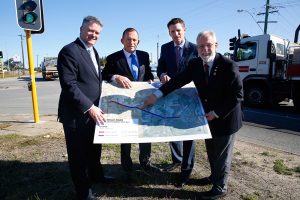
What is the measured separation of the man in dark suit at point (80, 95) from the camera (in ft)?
9.29

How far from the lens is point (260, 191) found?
11.7 feet

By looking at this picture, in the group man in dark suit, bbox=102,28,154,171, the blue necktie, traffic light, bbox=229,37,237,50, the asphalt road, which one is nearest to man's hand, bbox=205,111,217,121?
man in dark suit, bbox=102,28,154,171

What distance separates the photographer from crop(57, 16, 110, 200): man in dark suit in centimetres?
283

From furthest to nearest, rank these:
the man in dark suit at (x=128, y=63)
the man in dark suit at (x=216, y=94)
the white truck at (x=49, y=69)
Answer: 1. the white truck at (x=49, y=69)
2. the man in dark suit at (x=128, y=63)
3. the man in dark suit at (x=216, y=94)

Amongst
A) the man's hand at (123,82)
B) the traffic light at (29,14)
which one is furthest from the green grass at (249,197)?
the traffic light at (29,14)

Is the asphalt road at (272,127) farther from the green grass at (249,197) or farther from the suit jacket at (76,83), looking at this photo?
the suit jacket at (76,83)

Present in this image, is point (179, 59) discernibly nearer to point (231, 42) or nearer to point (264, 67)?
point (264, 67)

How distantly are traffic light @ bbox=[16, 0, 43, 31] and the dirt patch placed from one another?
2645 mm

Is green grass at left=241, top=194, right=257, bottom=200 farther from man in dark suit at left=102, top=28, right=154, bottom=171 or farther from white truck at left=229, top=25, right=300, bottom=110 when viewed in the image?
white truck at left=229, top=25, right=300, bottom=110

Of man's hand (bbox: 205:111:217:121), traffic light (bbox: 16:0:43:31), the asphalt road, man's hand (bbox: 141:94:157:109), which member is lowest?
the asphalt road

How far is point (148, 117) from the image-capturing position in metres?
2.99

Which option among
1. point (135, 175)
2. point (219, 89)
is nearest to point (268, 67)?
point (135, 175)

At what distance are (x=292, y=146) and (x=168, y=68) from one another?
11.8ft

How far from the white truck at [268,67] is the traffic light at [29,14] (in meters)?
7.88
